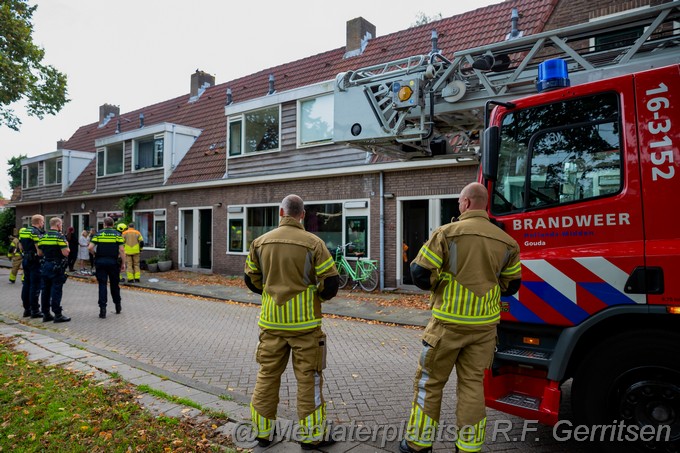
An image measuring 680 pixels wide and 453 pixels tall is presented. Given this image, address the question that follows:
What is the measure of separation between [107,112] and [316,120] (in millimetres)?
20422

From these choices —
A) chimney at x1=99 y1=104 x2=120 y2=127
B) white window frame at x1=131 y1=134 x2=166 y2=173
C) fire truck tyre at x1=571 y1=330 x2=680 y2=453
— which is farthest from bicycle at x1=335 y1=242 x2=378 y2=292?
chimney at x1=99 y1=104 x2=120 y2=127

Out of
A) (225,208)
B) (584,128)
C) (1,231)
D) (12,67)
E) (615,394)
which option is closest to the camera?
(615,394)

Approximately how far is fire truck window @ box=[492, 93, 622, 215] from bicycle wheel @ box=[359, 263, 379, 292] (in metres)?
8.37

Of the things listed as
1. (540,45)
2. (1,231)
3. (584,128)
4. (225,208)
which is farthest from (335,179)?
(1,231)

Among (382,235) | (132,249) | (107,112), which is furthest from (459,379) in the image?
(107,112)

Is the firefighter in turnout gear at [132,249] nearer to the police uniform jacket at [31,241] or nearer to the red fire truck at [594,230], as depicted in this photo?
the police uniform jacket at [31,241]

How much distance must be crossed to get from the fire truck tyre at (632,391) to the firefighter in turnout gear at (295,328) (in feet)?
5.95

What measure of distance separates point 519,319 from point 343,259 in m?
9.10

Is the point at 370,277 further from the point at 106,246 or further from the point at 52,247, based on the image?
the point at 52,247

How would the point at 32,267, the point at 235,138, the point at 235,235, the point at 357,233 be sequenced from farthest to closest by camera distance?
the point at 235,138
the point at 235,235
the point at 357,233
the point at 32,267

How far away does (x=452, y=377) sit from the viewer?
16.3 ft

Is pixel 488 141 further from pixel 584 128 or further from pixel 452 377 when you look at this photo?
pixel 452 377

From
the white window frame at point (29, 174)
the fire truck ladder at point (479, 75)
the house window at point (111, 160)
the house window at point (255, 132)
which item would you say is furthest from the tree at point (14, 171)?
the fire truck ladder at point (479, 75)

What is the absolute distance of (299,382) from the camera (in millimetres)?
3244
